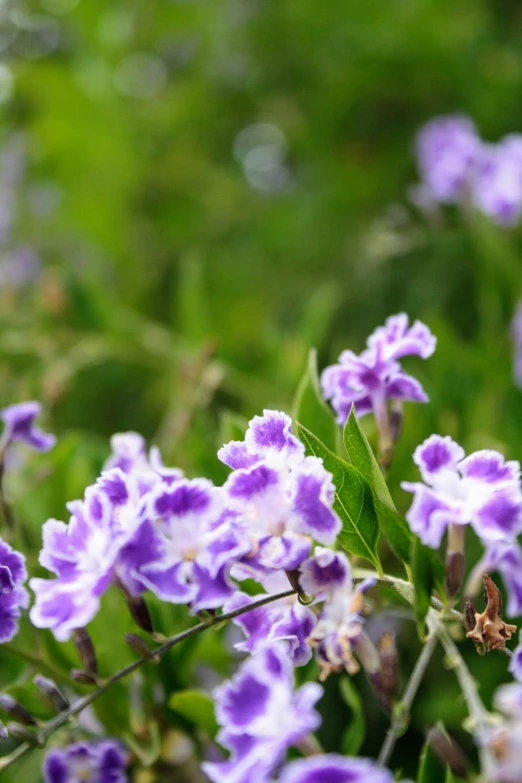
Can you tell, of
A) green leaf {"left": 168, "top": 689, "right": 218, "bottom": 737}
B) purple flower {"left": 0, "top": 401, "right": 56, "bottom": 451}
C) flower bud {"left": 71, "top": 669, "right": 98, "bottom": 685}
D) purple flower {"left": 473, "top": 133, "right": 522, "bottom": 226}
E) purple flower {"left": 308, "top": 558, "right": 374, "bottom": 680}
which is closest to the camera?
purple flower {"left": 308, "top": 558, "right": 374, "bottom": 680}

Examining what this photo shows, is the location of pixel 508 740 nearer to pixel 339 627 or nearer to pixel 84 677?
pixel 339 627

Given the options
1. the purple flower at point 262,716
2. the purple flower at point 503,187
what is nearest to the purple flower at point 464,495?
the purple flower at point 262,716

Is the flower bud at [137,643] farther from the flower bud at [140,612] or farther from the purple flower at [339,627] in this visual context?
Result: the purple flower at [339,627]

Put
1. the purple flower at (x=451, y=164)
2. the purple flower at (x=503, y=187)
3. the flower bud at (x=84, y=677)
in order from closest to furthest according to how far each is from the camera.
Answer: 1. the flower bud at (x=84, y=677)
2. the purple flower at (x=503, y=187)
3. the purple flower at (x=451, y=164)

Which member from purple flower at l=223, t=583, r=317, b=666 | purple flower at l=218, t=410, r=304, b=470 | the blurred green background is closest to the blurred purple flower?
purple flower at l=223, t=583, r=317, b=666

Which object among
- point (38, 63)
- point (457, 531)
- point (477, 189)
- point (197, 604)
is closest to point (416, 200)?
point (477, 189)

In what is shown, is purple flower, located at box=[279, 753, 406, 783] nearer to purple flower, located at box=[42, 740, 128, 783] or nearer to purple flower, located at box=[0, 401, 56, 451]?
purple flower, located at box=[42, 740, 128, 783]

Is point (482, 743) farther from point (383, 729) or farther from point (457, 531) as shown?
point (383, 729)
